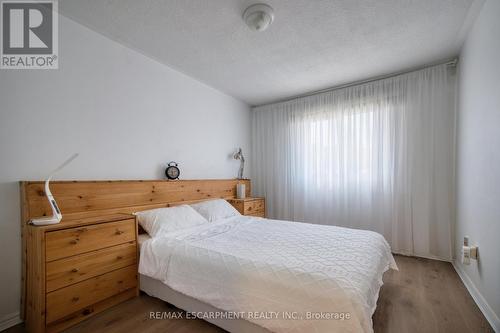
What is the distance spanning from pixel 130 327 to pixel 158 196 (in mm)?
1267

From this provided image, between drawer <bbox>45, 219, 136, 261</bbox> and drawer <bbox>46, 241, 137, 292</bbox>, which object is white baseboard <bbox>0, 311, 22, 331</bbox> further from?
drawer <bbox>45, 219, 136, 261</bbox>

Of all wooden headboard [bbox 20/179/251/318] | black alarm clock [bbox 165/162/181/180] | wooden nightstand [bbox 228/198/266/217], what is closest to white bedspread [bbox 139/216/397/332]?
wooden headboard [bbox 20/179/251/318]

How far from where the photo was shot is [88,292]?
1634 millimetres

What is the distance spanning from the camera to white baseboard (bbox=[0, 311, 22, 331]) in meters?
1.56

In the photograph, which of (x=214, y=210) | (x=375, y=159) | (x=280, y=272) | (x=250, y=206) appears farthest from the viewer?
(x=250, y=206)

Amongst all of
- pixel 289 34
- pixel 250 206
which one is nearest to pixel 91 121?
pixel 289 34

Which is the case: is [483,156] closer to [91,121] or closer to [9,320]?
[91,121]

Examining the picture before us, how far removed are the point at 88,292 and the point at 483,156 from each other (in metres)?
3.24

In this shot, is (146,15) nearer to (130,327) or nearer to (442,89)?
(130,327)

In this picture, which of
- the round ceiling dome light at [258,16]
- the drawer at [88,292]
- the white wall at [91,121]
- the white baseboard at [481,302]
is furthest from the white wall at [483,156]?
the white wall at [91,121]

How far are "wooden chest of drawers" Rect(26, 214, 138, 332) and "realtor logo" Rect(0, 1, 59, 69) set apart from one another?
1320mm

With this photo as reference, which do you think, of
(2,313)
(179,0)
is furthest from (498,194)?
(2,313)

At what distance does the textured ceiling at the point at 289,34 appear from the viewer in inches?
69.2

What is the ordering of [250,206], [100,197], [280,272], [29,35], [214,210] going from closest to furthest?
[280,272] < [29,35] < [100,197] < [214,210] < [250,206]
